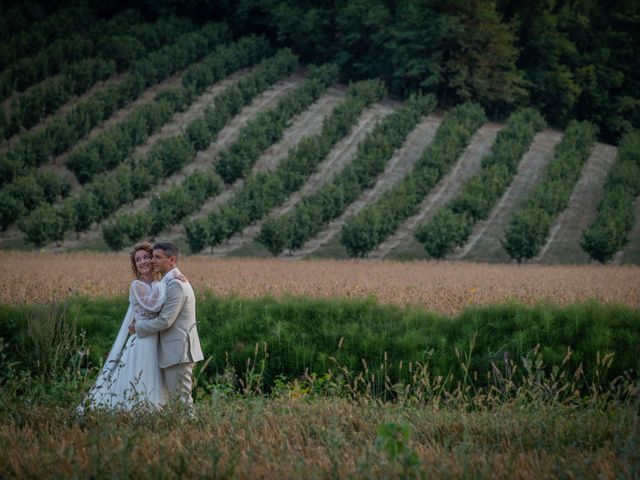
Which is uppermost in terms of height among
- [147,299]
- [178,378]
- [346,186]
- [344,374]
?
[147,299]

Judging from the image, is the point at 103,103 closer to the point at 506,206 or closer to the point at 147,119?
the point at 147,119

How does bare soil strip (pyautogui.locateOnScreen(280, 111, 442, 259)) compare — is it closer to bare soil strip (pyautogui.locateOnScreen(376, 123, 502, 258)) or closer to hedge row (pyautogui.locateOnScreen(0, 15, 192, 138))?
bare soil strip (pyautogui.locateOnScreen(376, 123, 502, 258))

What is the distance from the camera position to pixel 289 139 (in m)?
50.5

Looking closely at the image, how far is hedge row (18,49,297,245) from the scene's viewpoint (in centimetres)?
3288

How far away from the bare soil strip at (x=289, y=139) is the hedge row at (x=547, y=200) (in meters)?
15.3

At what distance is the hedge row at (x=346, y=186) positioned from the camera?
34125 millimetres

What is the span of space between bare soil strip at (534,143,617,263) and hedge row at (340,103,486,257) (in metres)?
6.90

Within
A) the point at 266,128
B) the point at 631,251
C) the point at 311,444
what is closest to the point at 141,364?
the point at 311,444

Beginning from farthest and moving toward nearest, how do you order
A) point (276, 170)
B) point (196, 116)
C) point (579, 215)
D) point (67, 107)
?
point (196, 116), point (67, 107), point (276, 170), point (579, 215)

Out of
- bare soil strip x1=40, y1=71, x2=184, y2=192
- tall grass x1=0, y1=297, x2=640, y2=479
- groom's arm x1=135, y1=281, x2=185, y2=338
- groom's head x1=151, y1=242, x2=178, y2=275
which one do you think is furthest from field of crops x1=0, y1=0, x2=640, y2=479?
groom's head x1=151, y1=242, x2=178, y2=275

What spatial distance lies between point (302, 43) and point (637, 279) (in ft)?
162

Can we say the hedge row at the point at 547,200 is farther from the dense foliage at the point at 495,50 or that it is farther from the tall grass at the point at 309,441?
the tall grass at the point at 309,441

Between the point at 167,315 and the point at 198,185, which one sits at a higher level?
the point at 167,315

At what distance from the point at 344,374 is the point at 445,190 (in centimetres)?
3208
